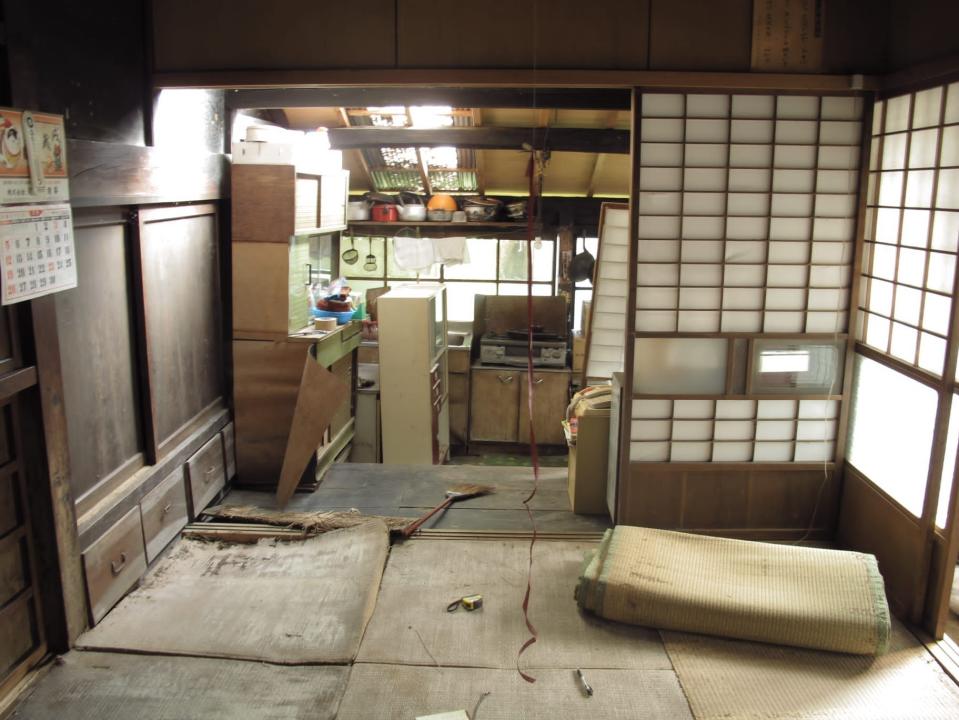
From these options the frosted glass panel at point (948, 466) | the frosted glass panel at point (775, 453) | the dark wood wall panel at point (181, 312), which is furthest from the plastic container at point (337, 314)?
the frosted glass panel at point (948, 466)

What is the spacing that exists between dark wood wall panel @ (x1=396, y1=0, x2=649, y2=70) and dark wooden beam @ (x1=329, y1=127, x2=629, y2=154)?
116 inches

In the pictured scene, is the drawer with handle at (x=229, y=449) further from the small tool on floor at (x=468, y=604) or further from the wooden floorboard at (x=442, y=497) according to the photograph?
the small tool on floor at (x=468, y=604)

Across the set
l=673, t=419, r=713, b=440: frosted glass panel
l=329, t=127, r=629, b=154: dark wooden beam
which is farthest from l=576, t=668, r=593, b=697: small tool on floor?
l=329, t=127, r=629, b=154: dark wooden beam

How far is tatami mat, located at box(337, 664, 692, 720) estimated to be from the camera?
10.0ft

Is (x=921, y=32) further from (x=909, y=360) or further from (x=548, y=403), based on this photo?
(x=548, y=403)

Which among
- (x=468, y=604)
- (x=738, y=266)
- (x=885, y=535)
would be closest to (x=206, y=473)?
(x=468, y=604)

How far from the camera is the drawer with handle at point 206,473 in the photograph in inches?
180

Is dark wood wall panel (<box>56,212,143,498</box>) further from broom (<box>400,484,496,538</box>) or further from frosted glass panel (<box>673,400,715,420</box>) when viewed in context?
frosted glass panel (<box>673,400,715,420</box>)

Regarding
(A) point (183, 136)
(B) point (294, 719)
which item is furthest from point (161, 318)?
(B) point (294, 719)

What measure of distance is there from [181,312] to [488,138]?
3954mm

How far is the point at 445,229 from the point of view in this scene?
902 centimetres

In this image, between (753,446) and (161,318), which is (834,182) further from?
(161,318)

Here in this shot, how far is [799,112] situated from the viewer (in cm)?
429

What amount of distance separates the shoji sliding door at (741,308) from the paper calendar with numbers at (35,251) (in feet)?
9.16
